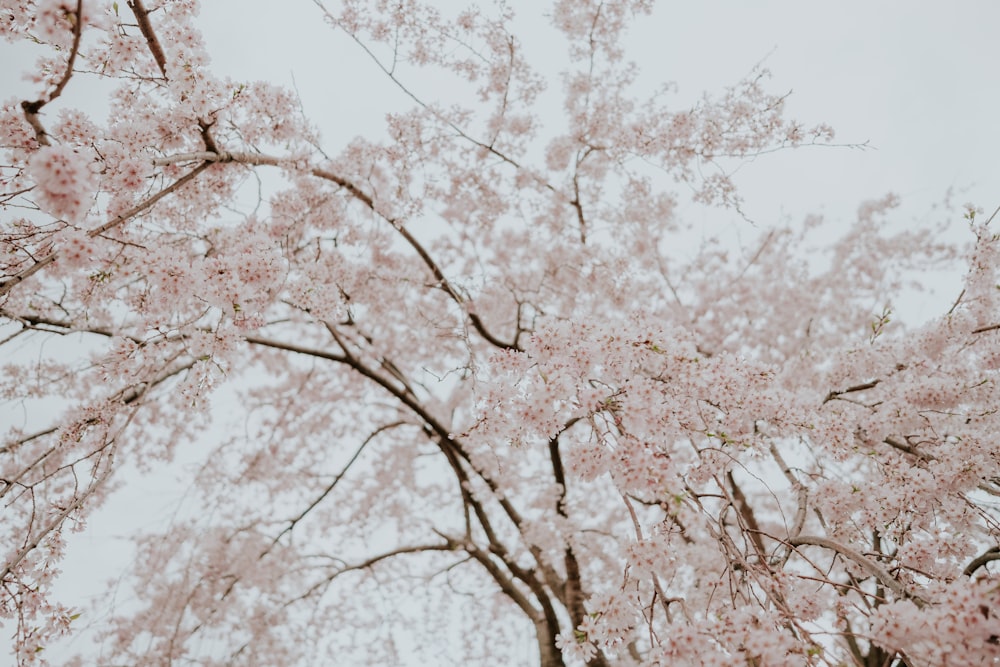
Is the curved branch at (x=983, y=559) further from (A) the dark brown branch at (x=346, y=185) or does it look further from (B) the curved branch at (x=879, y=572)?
(A) the dark brown branch at (x=346, y=185)

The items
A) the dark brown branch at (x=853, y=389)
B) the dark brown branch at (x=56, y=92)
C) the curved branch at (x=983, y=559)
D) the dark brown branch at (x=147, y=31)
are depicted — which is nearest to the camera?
the dark brown branch at (x=56, y=92)

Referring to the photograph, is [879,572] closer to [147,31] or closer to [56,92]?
[56,92]

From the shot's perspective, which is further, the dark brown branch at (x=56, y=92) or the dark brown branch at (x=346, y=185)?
the dark brown branch at (x=346, y=185)

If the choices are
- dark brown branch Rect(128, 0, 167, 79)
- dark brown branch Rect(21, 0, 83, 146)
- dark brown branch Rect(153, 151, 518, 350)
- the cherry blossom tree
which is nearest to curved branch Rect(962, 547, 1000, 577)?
the cherry blossom tree

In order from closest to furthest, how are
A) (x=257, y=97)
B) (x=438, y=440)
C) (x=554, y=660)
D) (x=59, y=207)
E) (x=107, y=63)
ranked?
1. (x=59, y=207)
2. (x=107, y=63)
3. (x=257, y=97)
4. (x=554, y=660)
5. (x=438, y=440)

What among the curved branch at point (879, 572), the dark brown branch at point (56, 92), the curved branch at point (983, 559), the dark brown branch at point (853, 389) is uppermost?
the dark brown branch at point (853, 389)

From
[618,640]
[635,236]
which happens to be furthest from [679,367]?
[635,236]

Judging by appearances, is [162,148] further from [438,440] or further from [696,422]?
[438,440]

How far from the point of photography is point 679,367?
7.38 feet

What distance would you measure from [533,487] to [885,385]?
4.20 metres

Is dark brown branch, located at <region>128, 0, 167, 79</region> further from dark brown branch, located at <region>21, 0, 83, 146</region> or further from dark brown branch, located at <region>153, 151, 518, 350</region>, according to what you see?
dark brown branch, located at <region>21, 0, 83, 146</region>

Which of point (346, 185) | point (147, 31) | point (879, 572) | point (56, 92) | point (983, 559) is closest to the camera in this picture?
point (56, 92)

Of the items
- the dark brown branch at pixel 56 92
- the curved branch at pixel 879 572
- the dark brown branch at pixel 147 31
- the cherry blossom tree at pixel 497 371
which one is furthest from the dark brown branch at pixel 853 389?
the dark brown branch at pixel 147 31

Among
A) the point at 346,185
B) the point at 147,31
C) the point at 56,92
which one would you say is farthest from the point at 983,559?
the point at 147,31
